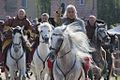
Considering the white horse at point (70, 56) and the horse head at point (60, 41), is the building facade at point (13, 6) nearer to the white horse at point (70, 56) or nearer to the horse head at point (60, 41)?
the white horse at point (70, 56)

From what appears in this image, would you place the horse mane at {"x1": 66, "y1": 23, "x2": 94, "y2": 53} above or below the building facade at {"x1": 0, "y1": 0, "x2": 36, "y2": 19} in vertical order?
above

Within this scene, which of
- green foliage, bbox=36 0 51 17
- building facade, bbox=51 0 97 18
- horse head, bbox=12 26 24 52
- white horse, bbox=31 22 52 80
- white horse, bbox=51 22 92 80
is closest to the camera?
white horse, bbox=51 22 92 80

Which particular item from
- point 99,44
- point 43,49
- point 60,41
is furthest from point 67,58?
point 99,44

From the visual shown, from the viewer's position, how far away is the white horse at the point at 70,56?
10.3m

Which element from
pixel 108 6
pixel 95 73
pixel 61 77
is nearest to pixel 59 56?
pixel 61 77

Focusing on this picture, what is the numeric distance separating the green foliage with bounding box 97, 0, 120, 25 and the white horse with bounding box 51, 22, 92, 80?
165ft

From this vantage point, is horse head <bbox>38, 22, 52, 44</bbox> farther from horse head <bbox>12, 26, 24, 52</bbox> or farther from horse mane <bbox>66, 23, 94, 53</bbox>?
horse mane <bbox>66, 23, 94, 53</bbox>

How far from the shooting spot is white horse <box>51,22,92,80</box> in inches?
405

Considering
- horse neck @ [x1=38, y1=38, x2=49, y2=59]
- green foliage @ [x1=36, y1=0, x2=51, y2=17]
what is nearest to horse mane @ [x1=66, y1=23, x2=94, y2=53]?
horse neck @ [x1=38, y1=38, x2=49, y2=59]

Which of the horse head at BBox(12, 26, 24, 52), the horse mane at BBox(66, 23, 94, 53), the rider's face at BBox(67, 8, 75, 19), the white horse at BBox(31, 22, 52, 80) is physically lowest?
the white horse at BBox(31, 22, 52, 80)

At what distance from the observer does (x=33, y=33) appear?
50.9 feet

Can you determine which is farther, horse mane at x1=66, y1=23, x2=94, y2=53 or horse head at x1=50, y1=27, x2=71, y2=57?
horse mane at x1=66, y1=23, x2=94, y2=53

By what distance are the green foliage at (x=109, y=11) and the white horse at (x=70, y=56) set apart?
50.3m

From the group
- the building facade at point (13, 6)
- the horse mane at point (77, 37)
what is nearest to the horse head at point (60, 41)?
the horse mane at point (77, 37)
